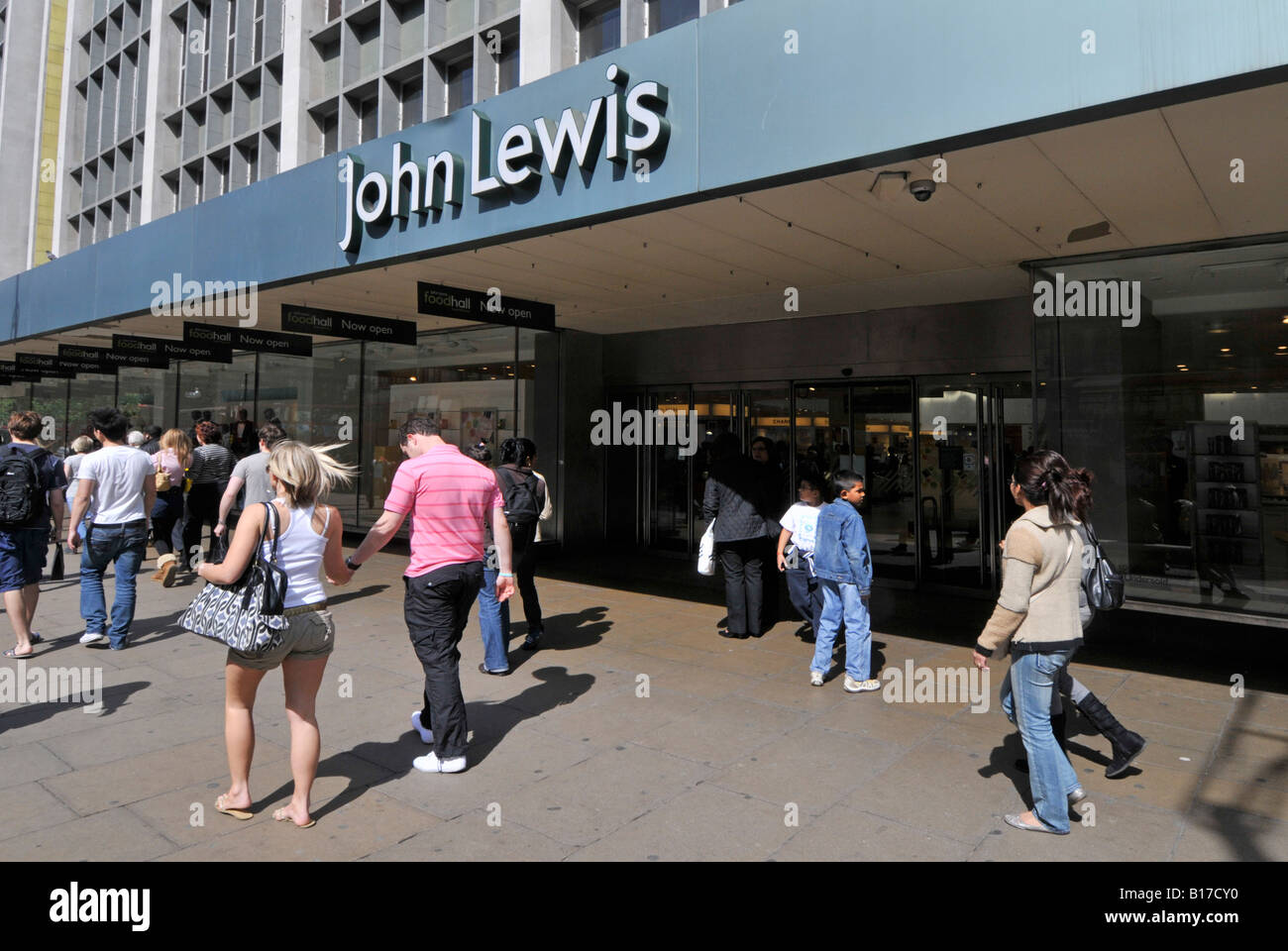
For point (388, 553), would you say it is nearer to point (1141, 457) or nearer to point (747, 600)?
point (747, 600)

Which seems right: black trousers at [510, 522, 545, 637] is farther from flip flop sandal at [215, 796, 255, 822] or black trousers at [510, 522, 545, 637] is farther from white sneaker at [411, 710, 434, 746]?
flip flop sandal at [215, 796, 255, 822]

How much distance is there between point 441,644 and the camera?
4.25 metres

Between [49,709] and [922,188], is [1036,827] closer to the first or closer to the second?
[922,188]

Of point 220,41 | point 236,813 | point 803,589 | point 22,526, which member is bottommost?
point 236,813

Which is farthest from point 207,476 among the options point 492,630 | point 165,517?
point 492,630

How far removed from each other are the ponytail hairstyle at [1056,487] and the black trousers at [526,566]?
3747mm

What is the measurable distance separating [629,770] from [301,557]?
6.73ft

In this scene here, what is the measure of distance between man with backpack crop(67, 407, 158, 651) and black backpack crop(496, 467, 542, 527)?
10.8ft

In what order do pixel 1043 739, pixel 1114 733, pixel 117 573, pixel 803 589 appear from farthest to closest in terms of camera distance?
pixel 803 589 → pixel 117 573 → pixel 1114 733 → pixel 1043 739

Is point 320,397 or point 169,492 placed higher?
point 320,397

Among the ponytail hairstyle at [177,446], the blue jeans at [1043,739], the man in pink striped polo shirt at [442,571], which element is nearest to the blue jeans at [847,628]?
the blue jeans at [1043,739]

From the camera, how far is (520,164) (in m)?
6.84

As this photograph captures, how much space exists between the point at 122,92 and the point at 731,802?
73.3 ft
